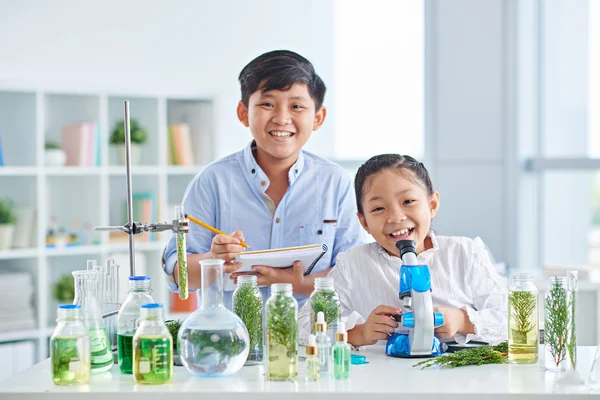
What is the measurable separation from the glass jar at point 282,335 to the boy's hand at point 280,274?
51cm

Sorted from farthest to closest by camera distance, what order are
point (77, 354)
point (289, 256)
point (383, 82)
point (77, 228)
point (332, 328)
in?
point (383, 82) < point (77, 228) < point (289, 256) < point (332, 328) < point (77, 354)

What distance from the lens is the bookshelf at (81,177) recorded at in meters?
4.46

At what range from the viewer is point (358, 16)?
5.40 metres

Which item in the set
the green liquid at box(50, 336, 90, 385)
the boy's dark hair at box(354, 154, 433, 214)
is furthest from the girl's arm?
the green liquid at box(50, 336, 90, 385)

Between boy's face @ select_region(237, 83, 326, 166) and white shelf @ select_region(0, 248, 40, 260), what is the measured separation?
2555mm

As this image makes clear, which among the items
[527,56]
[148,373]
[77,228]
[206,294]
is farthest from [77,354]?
[527,56]

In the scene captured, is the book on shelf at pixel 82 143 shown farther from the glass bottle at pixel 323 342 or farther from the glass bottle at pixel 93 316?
the glass bottle at pixel 323 342

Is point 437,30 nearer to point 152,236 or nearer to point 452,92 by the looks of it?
point 452,92

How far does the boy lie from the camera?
7.39 ft

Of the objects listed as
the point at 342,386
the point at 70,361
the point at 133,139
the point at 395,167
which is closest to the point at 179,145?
the point at 133,139

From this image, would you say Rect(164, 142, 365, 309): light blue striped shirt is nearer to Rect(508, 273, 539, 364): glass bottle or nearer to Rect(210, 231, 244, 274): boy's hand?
Rect(210, 231, 244, 274): boy's hand

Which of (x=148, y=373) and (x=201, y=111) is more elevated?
(x=201, y=111)

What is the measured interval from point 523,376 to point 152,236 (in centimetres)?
345

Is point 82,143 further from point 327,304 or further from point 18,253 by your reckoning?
point 327,304
